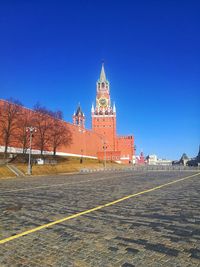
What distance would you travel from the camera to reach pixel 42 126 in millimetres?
64875

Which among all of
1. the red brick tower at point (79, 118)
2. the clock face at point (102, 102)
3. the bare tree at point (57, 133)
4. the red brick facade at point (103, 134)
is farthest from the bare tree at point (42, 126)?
the clock face at point (102, 102)

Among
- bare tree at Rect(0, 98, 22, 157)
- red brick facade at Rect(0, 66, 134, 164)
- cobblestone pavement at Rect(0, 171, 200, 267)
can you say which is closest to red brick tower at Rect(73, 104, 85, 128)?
red brick facade at Rect(0, 66, 134, 164)

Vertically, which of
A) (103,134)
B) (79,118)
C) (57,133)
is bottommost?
(57,133)

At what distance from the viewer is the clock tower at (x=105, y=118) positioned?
140 meters

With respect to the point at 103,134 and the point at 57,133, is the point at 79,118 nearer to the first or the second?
the point at 103,134

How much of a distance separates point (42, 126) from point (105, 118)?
251 feet

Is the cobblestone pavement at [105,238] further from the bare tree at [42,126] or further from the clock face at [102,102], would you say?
the clock face at [102,102]

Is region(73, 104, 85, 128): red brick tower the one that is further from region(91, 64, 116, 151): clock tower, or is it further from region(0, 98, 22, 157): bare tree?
region(0, 98, 22, 157): bare tree

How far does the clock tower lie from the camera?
13962 cm

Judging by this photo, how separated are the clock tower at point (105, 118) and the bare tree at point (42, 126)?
70.6 meters

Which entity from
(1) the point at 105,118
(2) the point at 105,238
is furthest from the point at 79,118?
(2) the point at 105,238

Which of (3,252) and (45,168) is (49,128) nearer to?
(45,168)

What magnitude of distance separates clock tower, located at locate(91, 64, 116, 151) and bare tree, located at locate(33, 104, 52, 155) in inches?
2780

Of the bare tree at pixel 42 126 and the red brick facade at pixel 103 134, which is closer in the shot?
the bare tree at pixel 42 126
